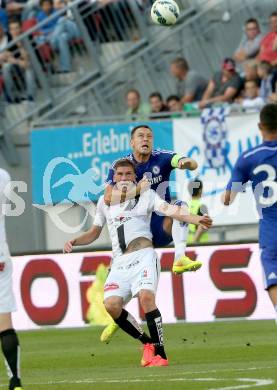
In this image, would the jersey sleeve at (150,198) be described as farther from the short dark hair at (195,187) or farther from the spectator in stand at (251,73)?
the spectator in stand at (251,73)

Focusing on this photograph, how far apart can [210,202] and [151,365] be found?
9.01 metres

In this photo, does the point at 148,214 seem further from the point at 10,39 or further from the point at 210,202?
the point at 10,39

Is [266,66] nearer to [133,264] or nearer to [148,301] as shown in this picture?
[133,264]

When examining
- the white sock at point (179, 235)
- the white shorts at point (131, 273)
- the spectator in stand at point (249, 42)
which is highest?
the spectator in stand at point (249, 42)

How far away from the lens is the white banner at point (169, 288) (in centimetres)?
1839

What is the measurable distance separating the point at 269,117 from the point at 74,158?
11835mm


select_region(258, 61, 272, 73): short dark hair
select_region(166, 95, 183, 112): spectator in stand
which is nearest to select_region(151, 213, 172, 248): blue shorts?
select_region(258, 61, 272, 73): short dark hair

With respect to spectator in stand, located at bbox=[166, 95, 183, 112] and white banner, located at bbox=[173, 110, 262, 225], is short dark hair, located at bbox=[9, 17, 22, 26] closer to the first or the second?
spectator in stand, located at bbox=[166, 95, 183, 112]

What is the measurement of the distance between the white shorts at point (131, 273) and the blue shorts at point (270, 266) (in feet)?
6.05

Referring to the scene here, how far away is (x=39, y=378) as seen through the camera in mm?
11938

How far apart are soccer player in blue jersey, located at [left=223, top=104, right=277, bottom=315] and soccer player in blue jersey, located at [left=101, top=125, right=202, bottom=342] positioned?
1.94 m

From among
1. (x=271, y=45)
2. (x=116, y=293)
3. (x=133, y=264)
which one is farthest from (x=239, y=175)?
(x=271, y=45)

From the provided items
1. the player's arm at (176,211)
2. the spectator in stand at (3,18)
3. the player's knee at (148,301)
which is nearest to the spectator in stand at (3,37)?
the spectator in stand at (3,18)

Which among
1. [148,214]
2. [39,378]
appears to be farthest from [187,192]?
[39,378]
